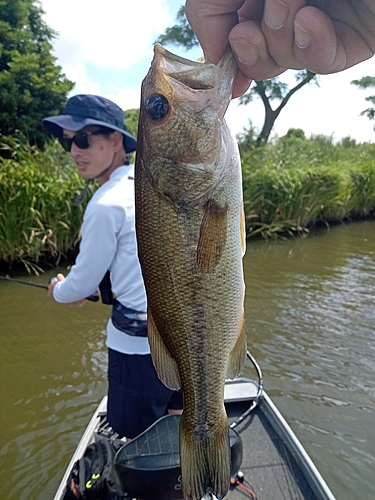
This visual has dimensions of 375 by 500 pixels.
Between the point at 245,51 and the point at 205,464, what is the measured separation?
50.7 inches

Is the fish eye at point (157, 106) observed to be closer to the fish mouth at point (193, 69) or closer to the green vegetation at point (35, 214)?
the fish mouth at point (193, 69)

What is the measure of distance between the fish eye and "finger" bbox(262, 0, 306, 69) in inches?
13.7

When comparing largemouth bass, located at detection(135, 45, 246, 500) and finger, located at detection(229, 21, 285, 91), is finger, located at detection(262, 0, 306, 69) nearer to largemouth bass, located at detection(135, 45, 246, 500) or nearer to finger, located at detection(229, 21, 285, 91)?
finger, located at detection(229, 21, 285, 91)

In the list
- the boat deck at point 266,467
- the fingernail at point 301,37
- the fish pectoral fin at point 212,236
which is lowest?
the boat deck at point 266,467

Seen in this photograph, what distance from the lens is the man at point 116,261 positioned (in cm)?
249

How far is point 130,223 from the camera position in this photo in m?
2.51

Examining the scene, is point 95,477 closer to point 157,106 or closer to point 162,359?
point 162,359

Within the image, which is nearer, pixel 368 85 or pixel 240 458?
pixel 240 458

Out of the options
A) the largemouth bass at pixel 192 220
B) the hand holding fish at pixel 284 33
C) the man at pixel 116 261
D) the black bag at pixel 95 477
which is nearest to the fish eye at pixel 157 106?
the largemouth bass at pixel 192 220

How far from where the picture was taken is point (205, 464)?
4.64 feet

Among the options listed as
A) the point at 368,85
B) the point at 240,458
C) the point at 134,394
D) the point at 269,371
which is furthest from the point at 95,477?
the point at 368,85

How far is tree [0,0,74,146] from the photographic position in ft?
42.8

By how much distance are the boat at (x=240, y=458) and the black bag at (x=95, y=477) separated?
0.03m

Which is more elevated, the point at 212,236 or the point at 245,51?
the point at 245,51
